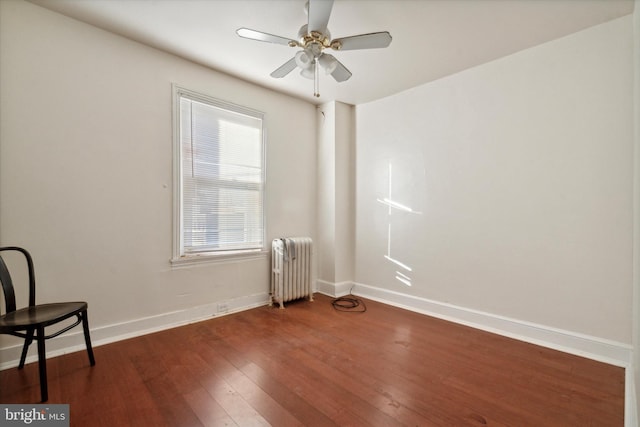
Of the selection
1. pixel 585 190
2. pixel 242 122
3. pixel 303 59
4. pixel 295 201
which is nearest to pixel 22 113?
pixel 242 122

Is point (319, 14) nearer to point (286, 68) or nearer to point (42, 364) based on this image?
point (286, 68)

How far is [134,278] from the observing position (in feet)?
8.54

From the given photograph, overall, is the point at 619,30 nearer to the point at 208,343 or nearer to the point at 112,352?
the point at 208,343

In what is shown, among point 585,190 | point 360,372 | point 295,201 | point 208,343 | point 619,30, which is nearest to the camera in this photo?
point 360,372

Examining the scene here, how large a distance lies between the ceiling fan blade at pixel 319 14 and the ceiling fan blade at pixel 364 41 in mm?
145

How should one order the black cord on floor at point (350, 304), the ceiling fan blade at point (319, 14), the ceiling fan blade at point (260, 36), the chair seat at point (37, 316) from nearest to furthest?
the chair seat at point (37, 316), the ceiling fan blade at point (319, 14), the ceiling fan blade at point (260, 36), the black cord on floor at point (350, 304)

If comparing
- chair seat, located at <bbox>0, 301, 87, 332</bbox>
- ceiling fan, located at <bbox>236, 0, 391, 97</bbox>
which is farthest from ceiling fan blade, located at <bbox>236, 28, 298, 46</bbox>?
chair seat, located at <bbox>0, 301, 87, 332</bbox>

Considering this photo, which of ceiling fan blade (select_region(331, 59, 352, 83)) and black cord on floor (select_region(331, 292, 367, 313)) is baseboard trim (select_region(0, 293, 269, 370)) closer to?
black cord on floor (select_region(331, 292, 367, 313))

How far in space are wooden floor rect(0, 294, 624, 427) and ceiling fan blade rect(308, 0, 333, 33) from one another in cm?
243

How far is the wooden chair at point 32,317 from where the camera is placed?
1658mm

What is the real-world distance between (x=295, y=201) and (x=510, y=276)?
2.57 meters

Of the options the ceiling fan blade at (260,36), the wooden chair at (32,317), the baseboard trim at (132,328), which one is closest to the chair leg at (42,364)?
the wooden chair at (32,317)

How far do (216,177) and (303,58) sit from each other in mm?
1582

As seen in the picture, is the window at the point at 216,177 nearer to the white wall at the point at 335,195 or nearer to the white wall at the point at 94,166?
the white wall at the point at 94,166
